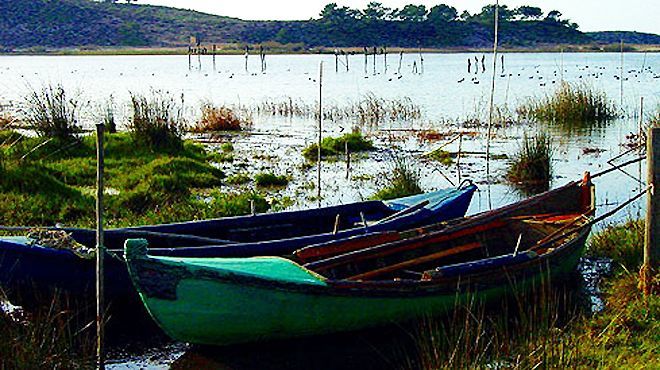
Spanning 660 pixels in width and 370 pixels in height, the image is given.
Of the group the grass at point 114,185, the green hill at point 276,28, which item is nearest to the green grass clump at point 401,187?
the grass at point 114,185

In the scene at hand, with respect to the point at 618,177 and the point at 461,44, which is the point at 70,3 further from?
the point at 618,177

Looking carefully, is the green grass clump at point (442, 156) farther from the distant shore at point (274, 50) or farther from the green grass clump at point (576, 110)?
the distant shore at point (274, 50)

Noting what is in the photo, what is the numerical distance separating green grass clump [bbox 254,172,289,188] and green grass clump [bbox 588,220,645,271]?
5.91 metres

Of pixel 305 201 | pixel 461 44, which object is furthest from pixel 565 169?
pixel 461 44

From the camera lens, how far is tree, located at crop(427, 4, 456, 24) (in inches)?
4200

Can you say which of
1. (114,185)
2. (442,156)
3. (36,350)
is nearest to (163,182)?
(114,185)

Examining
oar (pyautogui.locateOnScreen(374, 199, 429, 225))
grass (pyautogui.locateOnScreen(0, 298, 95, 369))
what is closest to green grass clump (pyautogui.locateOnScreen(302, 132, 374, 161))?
oar (pyautogui.locateOnScreen(374, 199, 429, 225))

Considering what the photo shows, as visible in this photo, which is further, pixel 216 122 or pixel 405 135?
pixel 216 122

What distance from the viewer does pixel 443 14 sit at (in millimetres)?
107500

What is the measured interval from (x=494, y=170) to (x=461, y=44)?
3547 inches

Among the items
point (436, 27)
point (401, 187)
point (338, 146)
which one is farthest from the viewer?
point (436, 27)

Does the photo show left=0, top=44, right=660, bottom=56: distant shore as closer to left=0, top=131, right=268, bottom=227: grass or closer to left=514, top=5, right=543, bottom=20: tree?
left=514, top=5, right=543, bottom=20: tree

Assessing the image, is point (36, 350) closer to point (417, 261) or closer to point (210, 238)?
point (210, 238)

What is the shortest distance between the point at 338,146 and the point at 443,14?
91.7 meters
